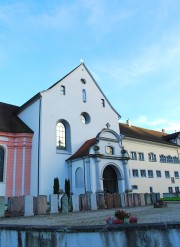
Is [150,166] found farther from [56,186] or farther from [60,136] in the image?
[56,186]

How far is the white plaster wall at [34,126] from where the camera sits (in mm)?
24120

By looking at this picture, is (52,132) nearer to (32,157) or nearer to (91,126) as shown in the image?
(32,157)

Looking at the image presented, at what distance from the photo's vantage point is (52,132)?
86.1 feet

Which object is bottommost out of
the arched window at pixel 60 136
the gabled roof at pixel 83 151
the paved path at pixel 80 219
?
the paved path at pixel 80 219

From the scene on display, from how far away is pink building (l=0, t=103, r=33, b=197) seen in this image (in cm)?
2381

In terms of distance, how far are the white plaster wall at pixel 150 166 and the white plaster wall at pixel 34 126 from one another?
1368 centimetres

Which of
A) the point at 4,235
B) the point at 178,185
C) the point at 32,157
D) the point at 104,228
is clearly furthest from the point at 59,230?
the point at 178,185

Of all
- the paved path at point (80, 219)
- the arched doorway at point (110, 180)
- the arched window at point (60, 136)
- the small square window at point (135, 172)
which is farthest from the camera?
the small square window at point (135, 172)

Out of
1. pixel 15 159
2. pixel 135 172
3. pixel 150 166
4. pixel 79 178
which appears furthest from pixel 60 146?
pixel 150 166

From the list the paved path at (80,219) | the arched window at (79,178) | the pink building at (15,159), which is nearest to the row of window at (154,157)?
the arched window at (79,178)

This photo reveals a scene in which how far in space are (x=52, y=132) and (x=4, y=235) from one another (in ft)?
64.1

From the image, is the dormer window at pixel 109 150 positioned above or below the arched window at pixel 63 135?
below

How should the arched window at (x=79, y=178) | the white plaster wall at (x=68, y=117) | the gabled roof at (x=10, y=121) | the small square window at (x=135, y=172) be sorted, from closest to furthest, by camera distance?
the arched window at (x=79, y=178)
the white plaster wall at (x=68, y=117)
the gabled roof at (x=10, y=121)
the small square window at (x=135, y=172)

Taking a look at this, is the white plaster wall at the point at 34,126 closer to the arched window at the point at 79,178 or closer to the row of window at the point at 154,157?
the arched window at the point at 79,178
